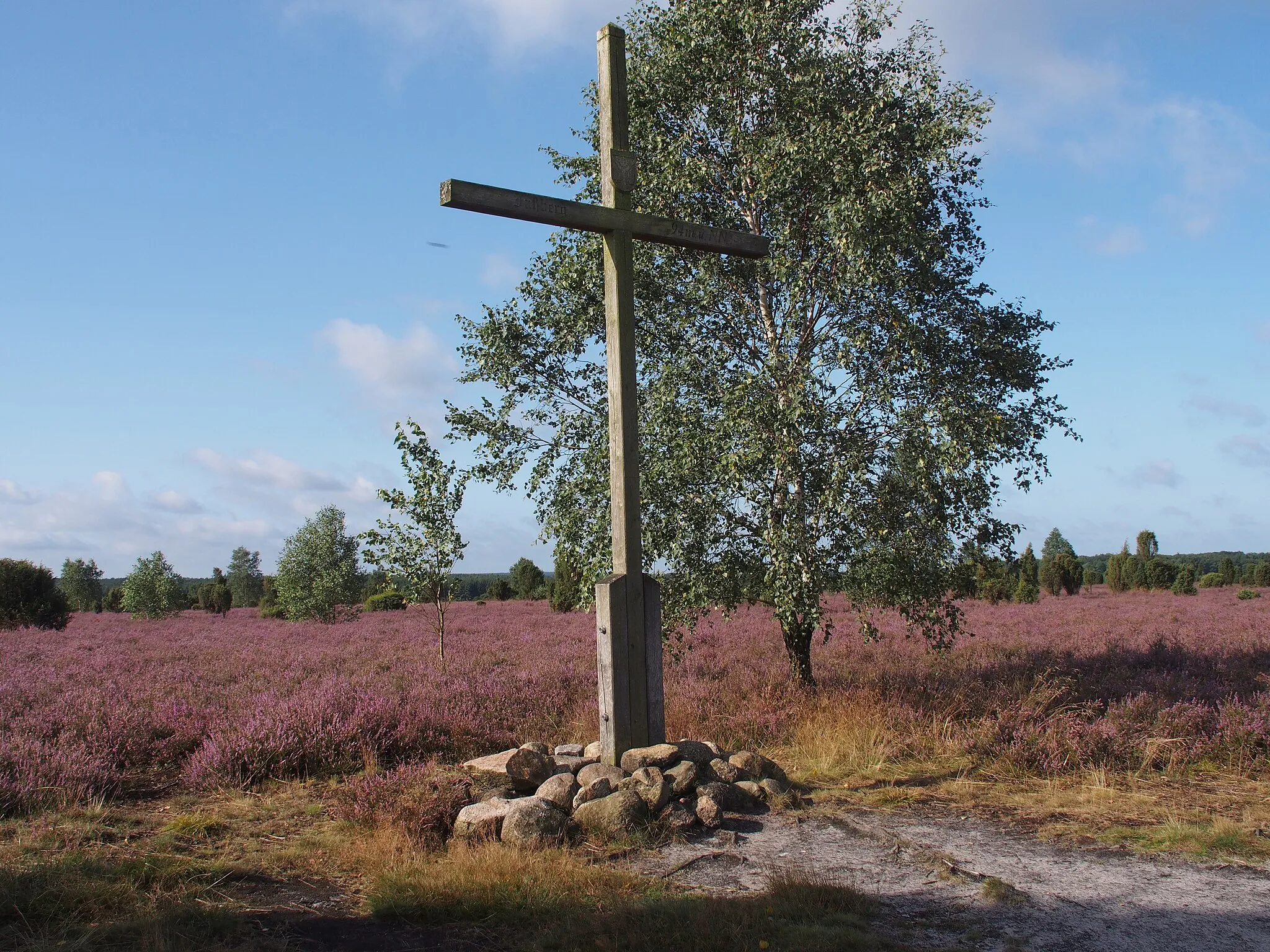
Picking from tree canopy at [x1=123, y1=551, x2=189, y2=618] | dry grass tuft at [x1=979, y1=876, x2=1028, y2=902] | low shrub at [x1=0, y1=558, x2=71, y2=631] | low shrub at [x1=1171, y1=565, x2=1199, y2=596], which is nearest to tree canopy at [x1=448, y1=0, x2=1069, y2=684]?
Result: dry grass tuft at [x1=979, y1=876, x2=1028, y2=902]

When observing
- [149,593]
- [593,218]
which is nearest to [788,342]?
[593,218]

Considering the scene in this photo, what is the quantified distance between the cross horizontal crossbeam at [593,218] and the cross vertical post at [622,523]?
0.13 m

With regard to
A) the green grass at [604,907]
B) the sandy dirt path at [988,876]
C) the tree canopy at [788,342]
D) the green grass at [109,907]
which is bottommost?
the sandy dirt path at [988,876]

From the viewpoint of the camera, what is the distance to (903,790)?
7.35 m

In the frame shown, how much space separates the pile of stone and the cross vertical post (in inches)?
12.9

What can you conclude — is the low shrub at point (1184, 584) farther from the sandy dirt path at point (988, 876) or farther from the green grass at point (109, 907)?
the green grass at point (109, 907)

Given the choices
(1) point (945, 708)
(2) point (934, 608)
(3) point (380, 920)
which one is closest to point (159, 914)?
(3) point (380, 920)

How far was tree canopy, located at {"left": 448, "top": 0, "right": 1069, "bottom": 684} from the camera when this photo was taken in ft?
32.0

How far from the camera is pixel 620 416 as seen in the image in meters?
7.45

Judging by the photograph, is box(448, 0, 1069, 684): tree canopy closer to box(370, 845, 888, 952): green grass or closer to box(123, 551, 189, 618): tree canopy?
box(370, 845, 888, 952): green grass

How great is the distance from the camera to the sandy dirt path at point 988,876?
4.38 meters

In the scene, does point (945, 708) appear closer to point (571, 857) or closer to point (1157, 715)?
point (1157, 715)

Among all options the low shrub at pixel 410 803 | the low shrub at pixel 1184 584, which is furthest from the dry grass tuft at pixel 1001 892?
the low shrub at pixel 1184 584

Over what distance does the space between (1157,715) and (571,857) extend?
6719 millimetres
